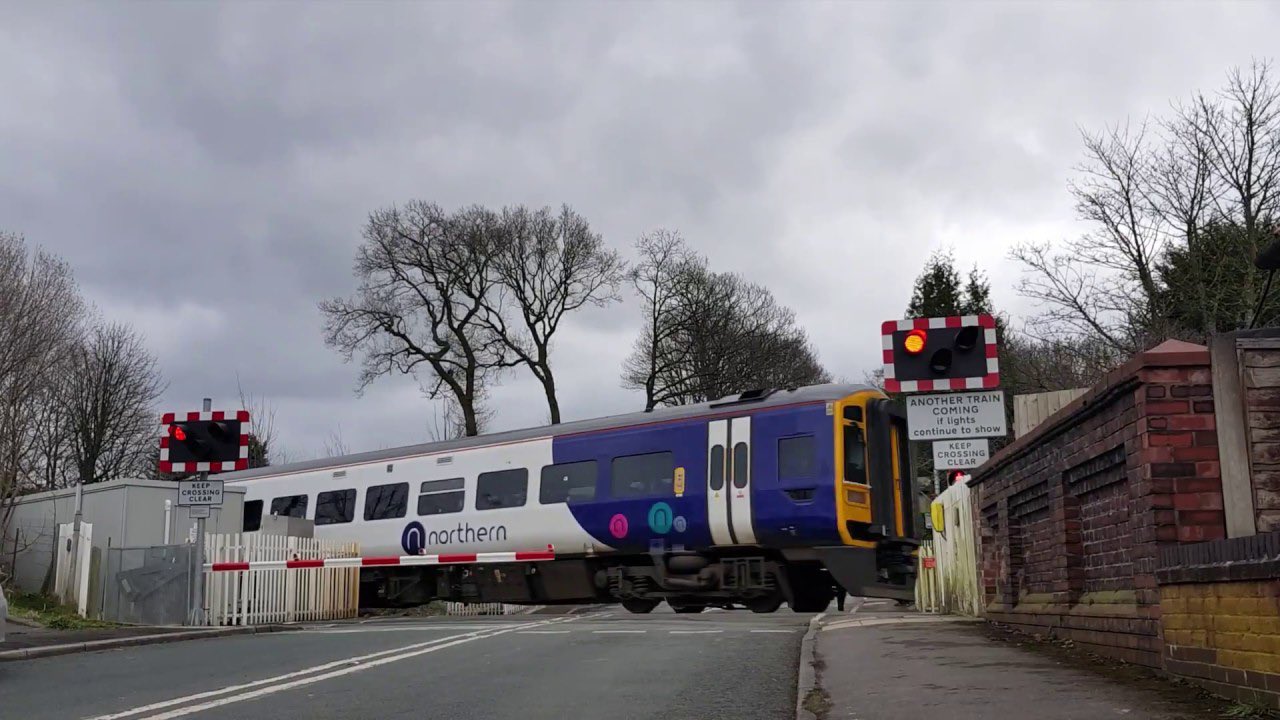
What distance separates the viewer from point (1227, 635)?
718cm

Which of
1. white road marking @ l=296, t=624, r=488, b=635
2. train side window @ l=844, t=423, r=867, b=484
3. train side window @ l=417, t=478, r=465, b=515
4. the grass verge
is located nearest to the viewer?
train side window @ l=844, t=423, r=867, b=484

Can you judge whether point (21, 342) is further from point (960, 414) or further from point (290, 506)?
point (960, 414)

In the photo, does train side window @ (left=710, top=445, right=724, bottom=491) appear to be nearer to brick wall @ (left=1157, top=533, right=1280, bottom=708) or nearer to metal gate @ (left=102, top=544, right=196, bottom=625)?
brick wall @ (left=1157, top=533, right=1280, bottom=708)

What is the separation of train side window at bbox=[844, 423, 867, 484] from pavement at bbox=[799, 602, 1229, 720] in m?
1.83

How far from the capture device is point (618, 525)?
14375 millimetres

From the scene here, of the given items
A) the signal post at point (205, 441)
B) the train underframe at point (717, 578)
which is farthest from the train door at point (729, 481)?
the signal post at point (205, 441)

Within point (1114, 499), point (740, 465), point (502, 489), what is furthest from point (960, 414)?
point (502, 489)

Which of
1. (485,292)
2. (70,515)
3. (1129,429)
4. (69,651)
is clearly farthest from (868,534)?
(485,292)

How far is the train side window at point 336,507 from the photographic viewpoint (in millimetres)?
19766

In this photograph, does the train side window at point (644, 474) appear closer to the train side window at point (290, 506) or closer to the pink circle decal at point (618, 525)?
the pink circle decal at point (618, 525)

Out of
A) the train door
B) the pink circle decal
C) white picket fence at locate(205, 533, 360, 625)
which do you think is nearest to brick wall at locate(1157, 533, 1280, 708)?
the train door

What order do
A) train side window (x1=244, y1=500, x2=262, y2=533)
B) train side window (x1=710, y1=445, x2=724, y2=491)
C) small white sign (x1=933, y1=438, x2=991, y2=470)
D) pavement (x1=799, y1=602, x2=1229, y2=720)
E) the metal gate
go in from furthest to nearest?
train side window (x1=244, y1=500, x2=262, y2=533), the metal gate, small white sign (x1=933, y1=438, x2=991, y2=470), train side window (x1=710, y1=445, x2=724, y2=491), pavement (x1=799, y1=602, x2=1229, y2=720)

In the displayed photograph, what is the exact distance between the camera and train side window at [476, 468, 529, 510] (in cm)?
1584

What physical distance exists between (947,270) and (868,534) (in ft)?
176
